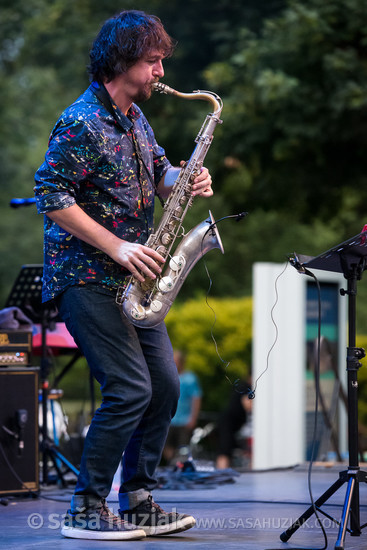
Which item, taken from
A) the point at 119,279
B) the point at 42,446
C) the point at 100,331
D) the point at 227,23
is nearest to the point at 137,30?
the point at 119,279

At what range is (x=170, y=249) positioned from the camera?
356cm

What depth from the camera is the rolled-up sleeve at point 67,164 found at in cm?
337

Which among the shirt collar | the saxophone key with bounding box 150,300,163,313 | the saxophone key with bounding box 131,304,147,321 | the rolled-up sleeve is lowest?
the saxophone key with bounding box 131,304,147,321

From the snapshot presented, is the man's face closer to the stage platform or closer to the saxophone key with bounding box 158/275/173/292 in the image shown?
the saxophone key with bounding box 158/275/173/292

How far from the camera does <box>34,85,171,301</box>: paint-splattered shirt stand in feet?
11.1

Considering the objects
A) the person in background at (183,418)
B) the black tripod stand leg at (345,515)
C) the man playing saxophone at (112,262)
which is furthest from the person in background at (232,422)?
the black tripod stand leg at (345,515)

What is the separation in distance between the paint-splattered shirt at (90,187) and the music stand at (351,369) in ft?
2.40

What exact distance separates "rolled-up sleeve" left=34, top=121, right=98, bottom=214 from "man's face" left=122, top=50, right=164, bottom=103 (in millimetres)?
295

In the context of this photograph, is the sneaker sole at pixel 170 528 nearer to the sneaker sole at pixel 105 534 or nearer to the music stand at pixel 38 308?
the sneaker sole at pixel 105 534

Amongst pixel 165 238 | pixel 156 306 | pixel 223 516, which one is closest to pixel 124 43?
pixel 165 238

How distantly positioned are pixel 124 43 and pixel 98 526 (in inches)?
77.9

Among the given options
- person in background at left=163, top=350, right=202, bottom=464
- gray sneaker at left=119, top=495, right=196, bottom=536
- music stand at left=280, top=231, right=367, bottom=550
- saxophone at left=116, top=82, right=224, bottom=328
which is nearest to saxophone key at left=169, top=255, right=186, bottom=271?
saxophone at left=116, top=82, right=224, bottom=328

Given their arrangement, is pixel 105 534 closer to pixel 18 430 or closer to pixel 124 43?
pixel 18 430

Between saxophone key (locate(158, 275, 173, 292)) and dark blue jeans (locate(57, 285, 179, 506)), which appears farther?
saxophone key (locate(158, 275, 173, 292))
